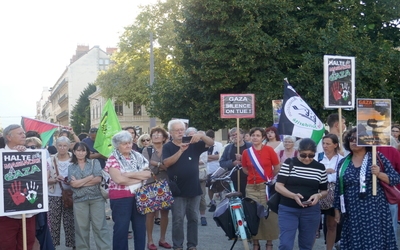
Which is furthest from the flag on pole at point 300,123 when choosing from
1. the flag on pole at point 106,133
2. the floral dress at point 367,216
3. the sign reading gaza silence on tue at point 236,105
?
the flag on pole at point 106,133

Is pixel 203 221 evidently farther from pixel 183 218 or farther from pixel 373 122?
pixel 373 122

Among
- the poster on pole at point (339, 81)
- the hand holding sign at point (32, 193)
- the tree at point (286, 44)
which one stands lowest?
the hand holding sign at point (32, 193)

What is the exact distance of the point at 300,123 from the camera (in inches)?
311

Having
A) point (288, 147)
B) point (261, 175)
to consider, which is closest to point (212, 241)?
point (261, 175)

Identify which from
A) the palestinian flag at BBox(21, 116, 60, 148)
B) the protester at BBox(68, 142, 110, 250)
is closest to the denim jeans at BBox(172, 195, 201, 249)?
the protester at BBox(68, 142, 110, 250)

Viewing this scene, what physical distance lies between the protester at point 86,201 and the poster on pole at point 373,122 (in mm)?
3831

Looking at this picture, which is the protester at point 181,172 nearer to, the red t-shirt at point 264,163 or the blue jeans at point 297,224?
the red t-shirt at point 264,163

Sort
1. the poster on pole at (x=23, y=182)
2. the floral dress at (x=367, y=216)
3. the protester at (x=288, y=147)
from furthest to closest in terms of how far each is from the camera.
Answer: the protester at (x=288, y=147)
the poster on pole at (x=23, y=182)
the floral dress at (x=367, y=216)

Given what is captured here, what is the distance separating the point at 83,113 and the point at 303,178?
7792 cm

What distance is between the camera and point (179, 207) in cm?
705

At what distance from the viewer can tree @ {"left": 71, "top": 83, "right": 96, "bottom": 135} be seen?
7875cm

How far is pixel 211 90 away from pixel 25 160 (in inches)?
647

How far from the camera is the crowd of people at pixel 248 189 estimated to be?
5.22 metres

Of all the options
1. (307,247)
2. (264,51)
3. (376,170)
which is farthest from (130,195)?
(264,51)
